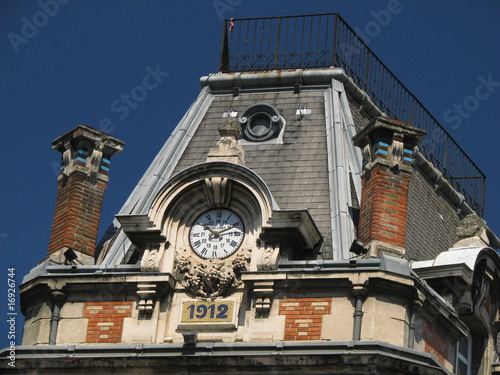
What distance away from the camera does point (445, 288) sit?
43.5 m

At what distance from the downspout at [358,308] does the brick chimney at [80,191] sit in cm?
668

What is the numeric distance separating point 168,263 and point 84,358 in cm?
295

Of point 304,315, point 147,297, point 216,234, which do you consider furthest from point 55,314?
point 304,315

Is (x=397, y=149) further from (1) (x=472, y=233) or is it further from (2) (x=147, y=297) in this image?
(2) (x=147, y=297)

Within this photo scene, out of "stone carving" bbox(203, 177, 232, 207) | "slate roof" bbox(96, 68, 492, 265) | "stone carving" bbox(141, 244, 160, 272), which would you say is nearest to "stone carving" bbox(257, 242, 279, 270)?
"slate roof" bbox(96, 68, 492, 265)

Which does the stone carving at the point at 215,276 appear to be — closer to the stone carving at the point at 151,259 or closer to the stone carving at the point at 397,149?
the stone carving at the point at 151,259

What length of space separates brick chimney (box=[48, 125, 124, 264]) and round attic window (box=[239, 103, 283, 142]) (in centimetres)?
338

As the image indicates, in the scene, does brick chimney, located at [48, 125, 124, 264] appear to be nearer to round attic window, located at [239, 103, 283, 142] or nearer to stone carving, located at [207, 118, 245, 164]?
stone carving, located at [207, 118, 245, 164]

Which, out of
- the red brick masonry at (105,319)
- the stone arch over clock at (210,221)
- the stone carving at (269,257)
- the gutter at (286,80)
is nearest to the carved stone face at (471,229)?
the stone carving at (269,257)

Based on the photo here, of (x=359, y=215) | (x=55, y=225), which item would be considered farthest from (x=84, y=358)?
(x=359, y=215)

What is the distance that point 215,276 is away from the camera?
42.7 m

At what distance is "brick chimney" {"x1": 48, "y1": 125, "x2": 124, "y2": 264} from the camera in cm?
4466

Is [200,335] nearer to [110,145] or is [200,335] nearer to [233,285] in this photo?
[233,285]

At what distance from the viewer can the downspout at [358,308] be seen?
41.2 metres
